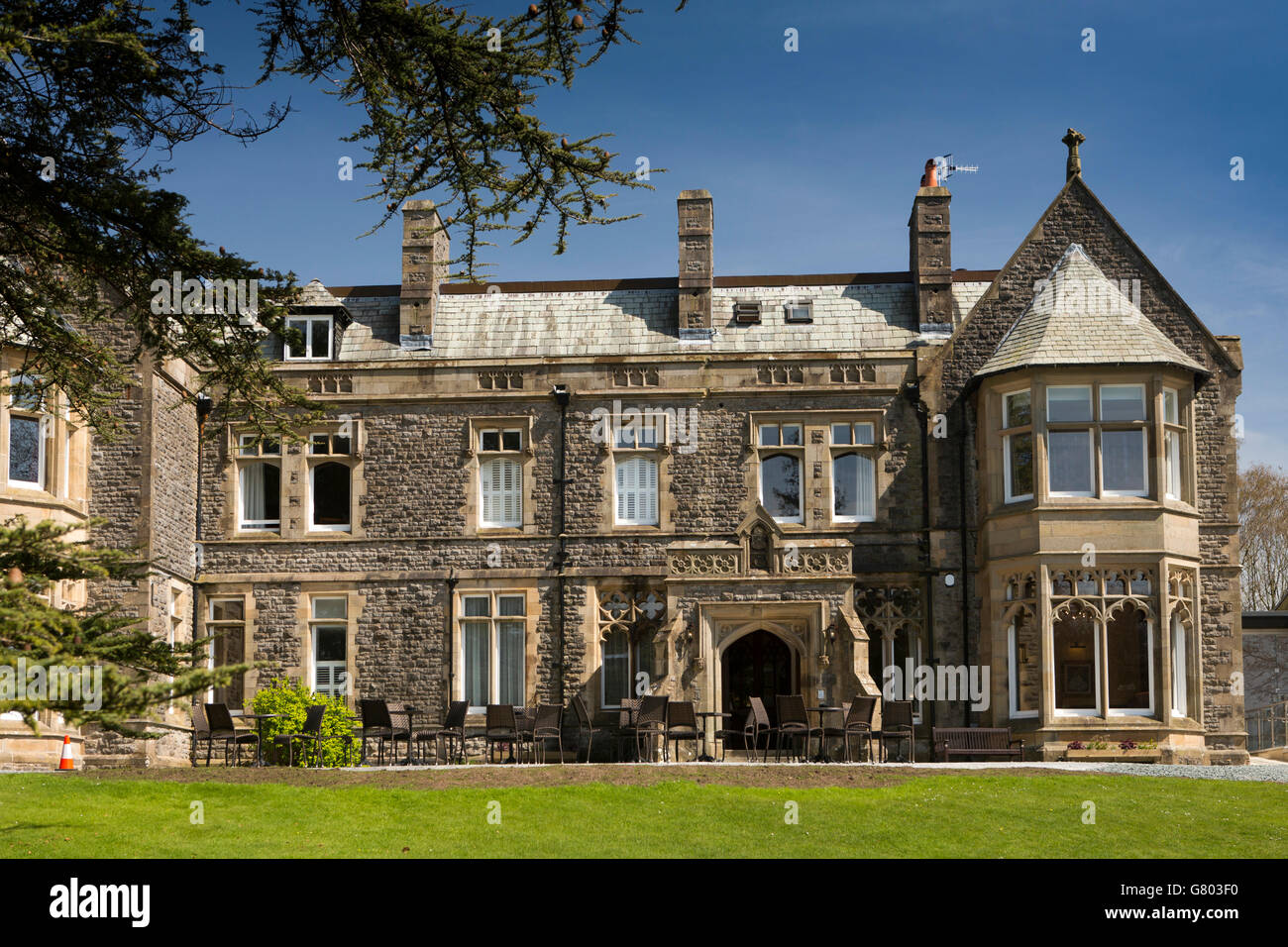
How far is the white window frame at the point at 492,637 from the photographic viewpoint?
25828 mm

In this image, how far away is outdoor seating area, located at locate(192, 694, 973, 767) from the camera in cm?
2191

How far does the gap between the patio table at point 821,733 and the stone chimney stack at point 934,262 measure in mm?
7684

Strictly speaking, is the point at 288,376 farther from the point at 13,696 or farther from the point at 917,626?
the point at 13,696

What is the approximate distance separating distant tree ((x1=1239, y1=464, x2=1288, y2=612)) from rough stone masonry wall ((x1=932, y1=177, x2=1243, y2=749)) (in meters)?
22.5

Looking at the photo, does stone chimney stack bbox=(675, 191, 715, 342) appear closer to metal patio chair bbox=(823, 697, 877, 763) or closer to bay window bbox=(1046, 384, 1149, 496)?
bay window bbox=(1046, 384, 1149, 496)

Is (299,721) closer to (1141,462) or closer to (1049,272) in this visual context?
(1141,462)

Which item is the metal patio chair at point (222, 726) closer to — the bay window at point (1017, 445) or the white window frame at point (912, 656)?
the white window frame at point (912, 656)

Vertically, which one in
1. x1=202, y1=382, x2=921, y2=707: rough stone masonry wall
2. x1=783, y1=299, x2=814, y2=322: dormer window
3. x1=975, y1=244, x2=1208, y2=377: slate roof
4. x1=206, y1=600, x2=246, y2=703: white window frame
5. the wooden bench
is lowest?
the wooden bench

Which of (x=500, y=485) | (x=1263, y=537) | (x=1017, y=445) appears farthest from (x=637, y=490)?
(x=1263, y=537)

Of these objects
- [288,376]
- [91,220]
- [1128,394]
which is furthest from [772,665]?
[91,220]

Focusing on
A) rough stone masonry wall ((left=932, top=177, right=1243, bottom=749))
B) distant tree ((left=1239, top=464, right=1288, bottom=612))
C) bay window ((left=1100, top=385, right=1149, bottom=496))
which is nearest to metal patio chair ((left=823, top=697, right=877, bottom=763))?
rough stone masonry wall ((left=932, top=177, right=1243, bottom=749))

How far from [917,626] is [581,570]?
5.60 metres

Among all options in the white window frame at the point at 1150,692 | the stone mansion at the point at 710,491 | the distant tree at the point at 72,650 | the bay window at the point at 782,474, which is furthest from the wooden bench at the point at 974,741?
the distant tree at the point at 72,650

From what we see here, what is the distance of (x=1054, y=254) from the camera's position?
26.3 m
